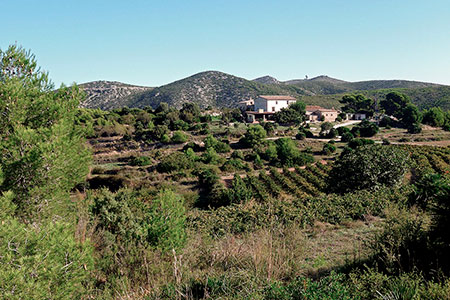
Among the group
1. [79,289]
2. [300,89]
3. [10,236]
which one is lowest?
[79,289]

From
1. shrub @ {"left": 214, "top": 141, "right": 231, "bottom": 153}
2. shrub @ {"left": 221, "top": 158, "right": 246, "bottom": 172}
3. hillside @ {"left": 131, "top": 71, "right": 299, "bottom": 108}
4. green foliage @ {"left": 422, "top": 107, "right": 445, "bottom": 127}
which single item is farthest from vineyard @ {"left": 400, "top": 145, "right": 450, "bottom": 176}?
hillside @ {"left": 131, "top": 71, "right": 299, "bottom": 108}

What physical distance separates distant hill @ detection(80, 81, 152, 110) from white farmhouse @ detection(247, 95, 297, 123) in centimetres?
4963

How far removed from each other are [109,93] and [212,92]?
3660 centimetres

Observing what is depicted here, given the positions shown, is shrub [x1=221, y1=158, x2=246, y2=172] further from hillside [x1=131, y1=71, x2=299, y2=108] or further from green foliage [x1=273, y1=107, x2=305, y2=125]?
hillside [x1=131, y1=71, x2=299, y2=108]

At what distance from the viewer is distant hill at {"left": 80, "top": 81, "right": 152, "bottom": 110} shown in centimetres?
9294

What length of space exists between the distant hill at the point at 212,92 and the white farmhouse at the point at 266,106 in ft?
50.8

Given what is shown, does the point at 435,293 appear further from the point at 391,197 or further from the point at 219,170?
the point at 219,170

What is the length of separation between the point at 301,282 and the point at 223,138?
3648 centimetres

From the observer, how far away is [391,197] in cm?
1002

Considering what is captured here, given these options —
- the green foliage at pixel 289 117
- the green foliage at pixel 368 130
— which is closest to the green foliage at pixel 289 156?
the green foliage at pixel 368 130

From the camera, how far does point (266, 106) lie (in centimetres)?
5962

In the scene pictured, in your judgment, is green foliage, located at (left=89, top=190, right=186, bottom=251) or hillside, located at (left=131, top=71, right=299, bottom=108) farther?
hillside, located at (left=131, top=71, right=299, bottom=108)

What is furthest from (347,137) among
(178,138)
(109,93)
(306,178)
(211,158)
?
(109,93)

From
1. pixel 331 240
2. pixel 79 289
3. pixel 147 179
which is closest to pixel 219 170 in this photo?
pixel 147 179
